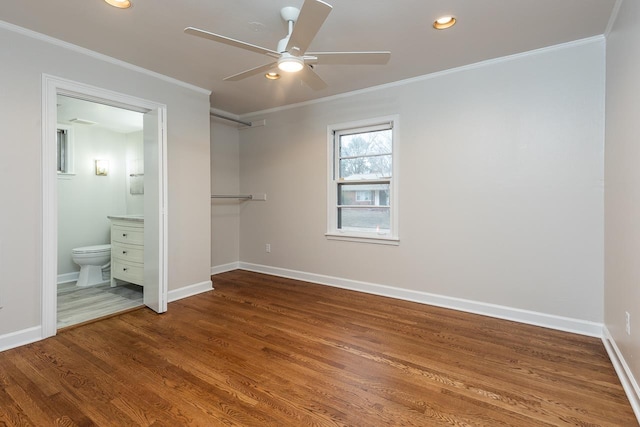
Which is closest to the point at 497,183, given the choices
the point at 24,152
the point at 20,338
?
the point at 24,152

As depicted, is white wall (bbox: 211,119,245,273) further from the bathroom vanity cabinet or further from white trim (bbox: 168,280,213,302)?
the bathroom vanity cabinet

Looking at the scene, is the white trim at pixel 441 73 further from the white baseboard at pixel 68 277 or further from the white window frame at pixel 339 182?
the white baseboard at pixel 68 277

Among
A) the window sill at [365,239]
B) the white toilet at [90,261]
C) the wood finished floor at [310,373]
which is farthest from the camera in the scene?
the white toilet at [90,261]

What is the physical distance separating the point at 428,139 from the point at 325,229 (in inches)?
68.4

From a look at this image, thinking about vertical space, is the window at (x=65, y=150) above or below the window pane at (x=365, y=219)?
above

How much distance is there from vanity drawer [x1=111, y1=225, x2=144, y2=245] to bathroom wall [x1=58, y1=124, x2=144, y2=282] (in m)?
0.74

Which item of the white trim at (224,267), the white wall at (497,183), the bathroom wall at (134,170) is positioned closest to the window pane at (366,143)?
the white wall at (497,183)

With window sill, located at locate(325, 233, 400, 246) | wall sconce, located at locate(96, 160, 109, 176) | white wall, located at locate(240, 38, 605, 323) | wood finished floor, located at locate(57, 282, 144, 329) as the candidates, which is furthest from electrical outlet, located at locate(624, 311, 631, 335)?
wall sconce, located at locate(96, 160, 109, 176)

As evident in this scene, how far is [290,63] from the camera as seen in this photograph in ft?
7.23

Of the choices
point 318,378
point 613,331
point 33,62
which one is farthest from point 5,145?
point 613,331

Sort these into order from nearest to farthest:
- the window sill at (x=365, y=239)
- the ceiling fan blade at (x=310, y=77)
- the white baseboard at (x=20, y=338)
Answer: the ceiling fan blade at (x=310, y=77) < the white baseboard at (x=20, y=338) < the window sill at (x=365, y=239)

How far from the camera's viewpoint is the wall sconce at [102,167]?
4.88m

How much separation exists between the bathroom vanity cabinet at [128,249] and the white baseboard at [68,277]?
76cm

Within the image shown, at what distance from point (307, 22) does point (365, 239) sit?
2.75 metres
